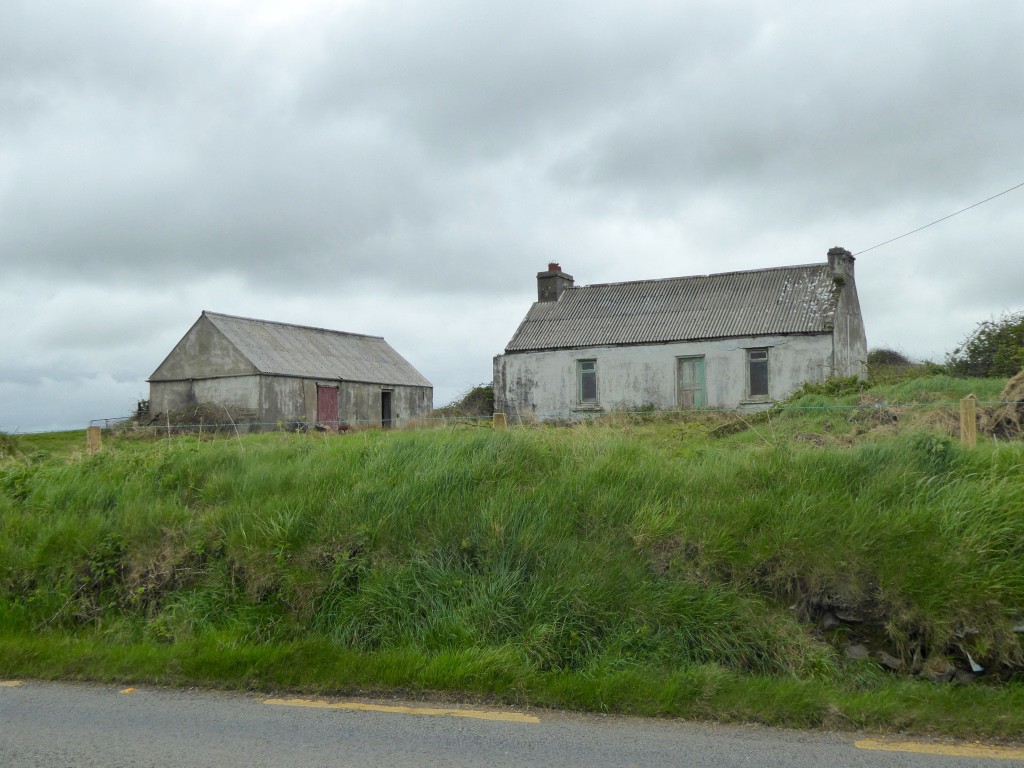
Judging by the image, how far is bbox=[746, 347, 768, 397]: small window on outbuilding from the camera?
90.7 ft

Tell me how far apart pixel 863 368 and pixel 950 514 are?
2503 centimetres

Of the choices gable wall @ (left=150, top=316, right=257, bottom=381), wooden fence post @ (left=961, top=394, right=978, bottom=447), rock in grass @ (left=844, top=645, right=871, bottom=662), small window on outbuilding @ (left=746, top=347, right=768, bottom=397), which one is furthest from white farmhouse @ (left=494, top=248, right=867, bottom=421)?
rock in grass @ (left=844, top=645, right=871, bottom=662)

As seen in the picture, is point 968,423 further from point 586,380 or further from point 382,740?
point 586,380

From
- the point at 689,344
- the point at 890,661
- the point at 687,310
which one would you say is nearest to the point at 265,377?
the point at 687,310

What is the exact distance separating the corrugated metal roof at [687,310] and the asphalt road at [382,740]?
76.3 feet

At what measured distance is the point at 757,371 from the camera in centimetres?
2781

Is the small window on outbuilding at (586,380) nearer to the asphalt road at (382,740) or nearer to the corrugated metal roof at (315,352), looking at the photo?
the corrugated metal roof at (315,352)

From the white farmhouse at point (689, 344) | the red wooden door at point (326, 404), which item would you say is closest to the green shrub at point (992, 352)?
the white farmhouse at point (689, 344)

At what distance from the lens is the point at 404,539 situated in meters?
7.54

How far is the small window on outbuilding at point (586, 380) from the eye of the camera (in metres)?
30.2

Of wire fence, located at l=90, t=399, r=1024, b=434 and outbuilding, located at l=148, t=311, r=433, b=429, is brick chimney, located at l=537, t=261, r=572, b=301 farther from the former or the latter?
outbuilding, located at l=148, t=311, r=433, b=429

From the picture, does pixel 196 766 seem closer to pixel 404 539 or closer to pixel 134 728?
pixel 134 728

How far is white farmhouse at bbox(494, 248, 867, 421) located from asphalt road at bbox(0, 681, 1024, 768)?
70.2 ft

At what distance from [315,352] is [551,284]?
13554mm
